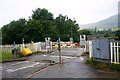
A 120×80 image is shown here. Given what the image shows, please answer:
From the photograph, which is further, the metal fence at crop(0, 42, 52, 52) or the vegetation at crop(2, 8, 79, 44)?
the vegetation at crop(2, 8, 79, 44)

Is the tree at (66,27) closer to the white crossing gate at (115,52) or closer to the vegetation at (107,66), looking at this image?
the vegetation at (107,66)

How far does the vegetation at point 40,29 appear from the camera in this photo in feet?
208

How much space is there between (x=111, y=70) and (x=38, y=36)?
50.9m

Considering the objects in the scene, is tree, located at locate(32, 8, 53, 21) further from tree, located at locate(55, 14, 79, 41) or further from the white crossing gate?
the white crossing gate

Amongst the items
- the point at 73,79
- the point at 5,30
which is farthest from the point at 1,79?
the point at 5,30

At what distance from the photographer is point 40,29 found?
6309 centimetres

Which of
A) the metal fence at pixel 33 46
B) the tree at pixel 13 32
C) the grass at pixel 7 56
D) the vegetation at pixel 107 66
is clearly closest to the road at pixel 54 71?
the vegetation at pixel 107 66

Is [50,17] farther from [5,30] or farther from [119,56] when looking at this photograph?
[119,56]

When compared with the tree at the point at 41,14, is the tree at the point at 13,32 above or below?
below

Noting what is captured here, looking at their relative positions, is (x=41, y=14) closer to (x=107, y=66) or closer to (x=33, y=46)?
(x=33, y=46)

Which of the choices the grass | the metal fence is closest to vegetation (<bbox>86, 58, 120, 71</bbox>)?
the grass

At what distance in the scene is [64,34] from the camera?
249 ft

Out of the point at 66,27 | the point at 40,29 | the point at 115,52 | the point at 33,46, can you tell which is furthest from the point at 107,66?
the point at 66,27

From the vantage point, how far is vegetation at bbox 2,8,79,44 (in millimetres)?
63469
